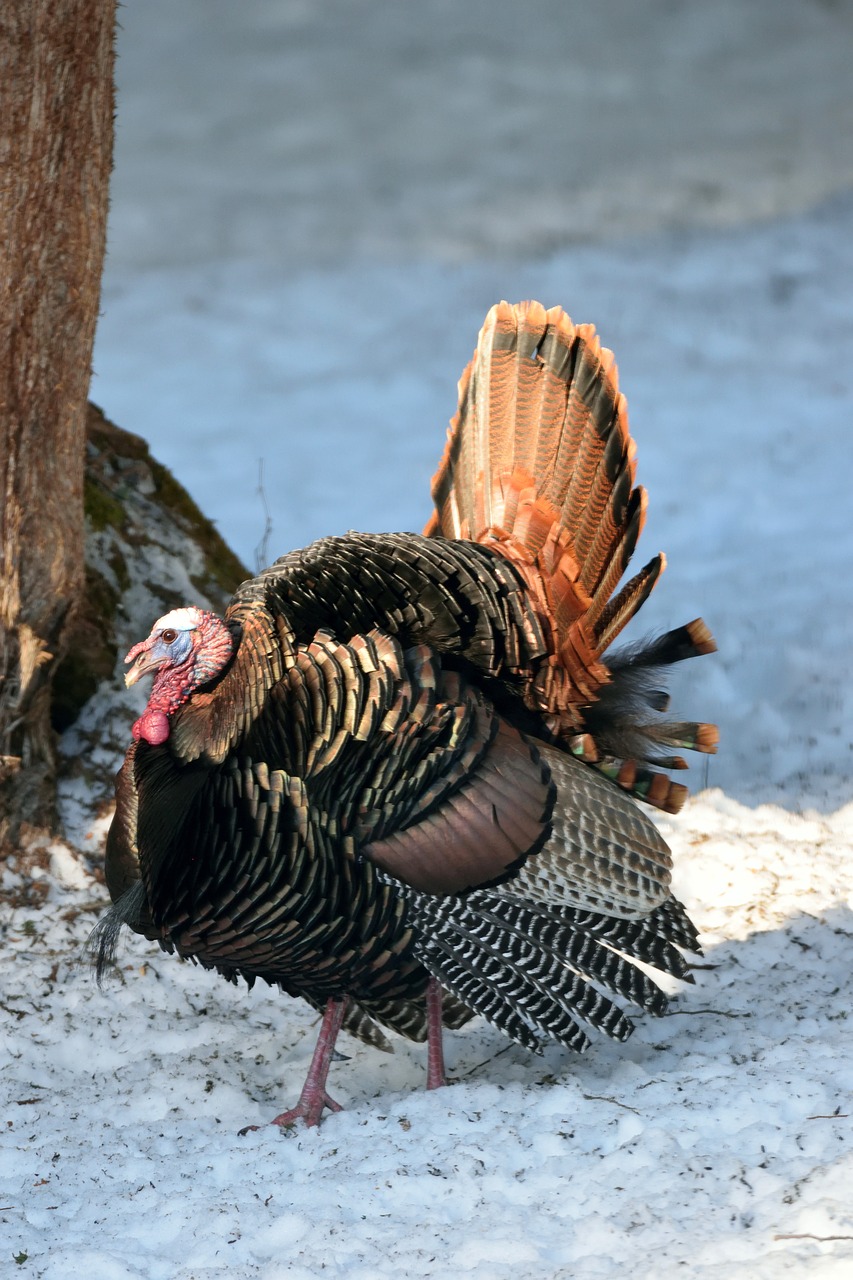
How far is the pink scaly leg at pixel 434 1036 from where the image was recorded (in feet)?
12.4

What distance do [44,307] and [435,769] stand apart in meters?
1.99

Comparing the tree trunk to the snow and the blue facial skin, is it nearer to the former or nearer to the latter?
the snow

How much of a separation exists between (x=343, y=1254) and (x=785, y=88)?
11591 mm

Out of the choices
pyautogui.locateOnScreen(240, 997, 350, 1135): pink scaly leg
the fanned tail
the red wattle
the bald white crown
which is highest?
the fanned tail

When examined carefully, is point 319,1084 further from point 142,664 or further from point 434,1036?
point 142,664

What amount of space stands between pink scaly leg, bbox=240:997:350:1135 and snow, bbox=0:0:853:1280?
11 cm

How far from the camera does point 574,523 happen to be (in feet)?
13.1

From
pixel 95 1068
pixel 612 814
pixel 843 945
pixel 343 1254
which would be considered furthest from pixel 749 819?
pixel 343 1254

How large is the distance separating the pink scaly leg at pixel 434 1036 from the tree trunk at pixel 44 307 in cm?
167

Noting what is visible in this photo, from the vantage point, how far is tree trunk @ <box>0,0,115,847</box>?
14.1ft

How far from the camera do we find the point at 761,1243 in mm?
2688

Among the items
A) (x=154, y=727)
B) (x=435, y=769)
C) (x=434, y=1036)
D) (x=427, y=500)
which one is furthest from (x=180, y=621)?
(x=427, y=500)

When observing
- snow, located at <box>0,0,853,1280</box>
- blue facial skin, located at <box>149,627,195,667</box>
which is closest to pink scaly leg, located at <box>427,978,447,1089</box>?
snow, located at <box>0,0,853,1280</box>

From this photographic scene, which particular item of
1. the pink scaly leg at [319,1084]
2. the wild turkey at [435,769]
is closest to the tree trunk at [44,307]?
the wild turkey at [435,769]
